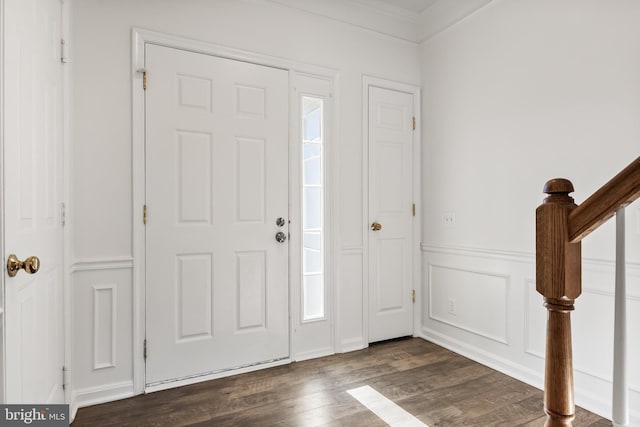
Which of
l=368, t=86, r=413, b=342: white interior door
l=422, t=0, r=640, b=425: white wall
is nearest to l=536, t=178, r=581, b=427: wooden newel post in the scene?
l=422, t=0, r=640, b=425: white wall

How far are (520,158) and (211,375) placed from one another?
8.13 ft

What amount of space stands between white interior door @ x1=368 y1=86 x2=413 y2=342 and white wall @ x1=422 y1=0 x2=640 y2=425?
0.56 ft

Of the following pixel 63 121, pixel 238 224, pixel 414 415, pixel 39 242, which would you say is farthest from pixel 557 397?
pixel 63 121

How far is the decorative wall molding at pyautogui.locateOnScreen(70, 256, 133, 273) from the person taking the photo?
2.09 meters

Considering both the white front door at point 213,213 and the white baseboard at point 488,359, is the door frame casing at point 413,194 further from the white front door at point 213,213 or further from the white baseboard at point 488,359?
the white front door at point 213,213

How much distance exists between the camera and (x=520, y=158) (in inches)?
96.7

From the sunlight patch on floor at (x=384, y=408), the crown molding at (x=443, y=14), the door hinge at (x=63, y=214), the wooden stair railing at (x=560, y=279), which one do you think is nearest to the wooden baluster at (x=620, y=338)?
the wooden stair railing at (x=560, y=279)

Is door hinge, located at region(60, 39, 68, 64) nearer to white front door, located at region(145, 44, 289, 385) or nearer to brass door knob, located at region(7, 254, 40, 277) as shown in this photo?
white front door, located at region(145, 44, 289, 385)

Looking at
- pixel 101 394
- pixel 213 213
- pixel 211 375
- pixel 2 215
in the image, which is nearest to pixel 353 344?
pixel 211 375

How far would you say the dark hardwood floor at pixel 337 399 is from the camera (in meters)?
1.96

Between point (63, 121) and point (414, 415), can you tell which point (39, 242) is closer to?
point (63, 121)

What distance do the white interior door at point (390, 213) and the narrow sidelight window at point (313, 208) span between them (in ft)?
1.46

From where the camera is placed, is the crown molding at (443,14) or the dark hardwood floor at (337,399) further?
the crown molding at (443,14)

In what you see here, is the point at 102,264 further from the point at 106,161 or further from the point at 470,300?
the point at 470,300
